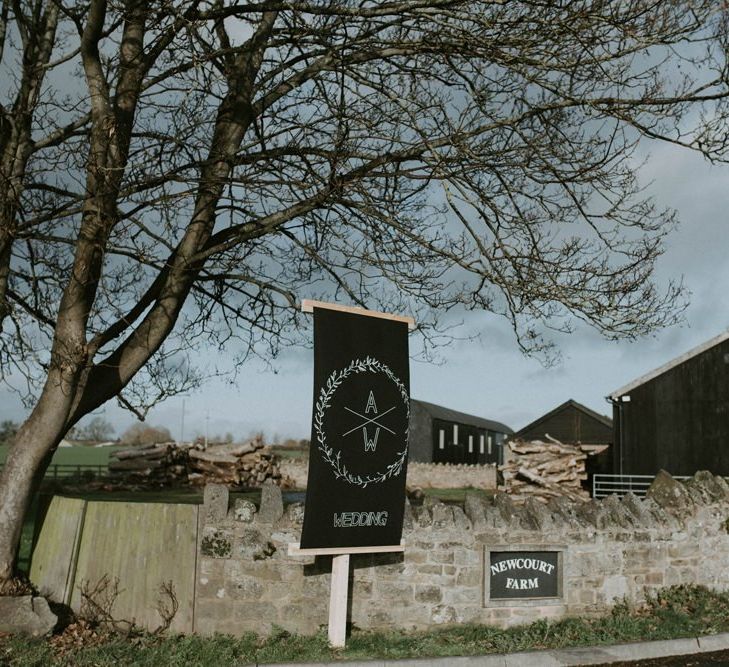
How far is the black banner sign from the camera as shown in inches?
343

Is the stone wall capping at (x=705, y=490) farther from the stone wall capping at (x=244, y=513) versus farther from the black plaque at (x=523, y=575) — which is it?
the stone wall capping at (x=244, y=513)

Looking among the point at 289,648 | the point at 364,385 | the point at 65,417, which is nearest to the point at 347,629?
the point at 289,648

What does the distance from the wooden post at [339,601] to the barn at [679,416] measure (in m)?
20.9

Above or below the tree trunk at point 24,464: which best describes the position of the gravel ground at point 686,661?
below

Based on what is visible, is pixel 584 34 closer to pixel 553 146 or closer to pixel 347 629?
pixel 553 146

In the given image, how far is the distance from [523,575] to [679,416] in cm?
2048

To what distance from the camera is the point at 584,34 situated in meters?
9.74

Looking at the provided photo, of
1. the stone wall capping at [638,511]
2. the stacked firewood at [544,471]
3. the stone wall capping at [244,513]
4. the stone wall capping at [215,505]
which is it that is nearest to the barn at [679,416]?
the stacked firewood at [544,471]

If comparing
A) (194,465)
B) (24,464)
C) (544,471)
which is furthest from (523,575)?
(194,465)

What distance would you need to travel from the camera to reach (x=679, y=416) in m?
28.0

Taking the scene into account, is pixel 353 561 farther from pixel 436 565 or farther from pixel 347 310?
pixel 347 310

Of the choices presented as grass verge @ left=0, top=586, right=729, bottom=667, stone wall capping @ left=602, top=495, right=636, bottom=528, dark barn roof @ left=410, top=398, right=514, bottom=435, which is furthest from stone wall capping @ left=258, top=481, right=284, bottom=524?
dark barn roof @ left=410, top=398, right=514, bottom=435

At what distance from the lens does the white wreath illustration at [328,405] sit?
8742 mm

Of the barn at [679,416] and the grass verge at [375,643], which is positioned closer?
the grass verge at [375,643]
